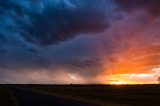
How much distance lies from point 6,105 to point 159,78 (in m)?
133

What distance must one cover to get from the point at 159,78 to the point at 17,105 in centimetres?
13358

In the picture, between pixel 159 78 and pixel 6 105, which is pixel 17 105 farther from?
pixel 159 78

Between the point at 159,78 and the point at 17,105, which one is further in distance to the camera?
the point at 159,78

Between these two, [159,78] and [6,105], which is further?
[159,78]

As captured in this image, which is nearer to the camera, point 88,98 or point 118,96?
point 88,98

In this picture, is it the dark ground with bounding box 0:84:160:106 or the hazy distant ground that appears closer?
the dark ground with bounding box 0:84:160:106

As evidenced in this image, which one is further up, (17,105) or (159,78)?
(159,78)

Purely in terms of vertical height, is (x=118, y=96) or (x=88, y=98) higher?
(x=118, y=96)

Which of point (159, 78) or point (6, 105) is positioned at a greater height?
point (159, 78)

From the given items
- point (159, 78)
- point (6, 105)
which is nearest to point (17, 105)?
point (6, 105)

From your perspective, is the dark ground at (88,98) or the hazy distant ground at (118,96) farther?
the hazy distant ground at (118,96)

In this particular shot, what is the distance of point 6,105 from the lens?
39.5 m

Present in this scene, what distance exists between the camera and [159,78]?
161 metres

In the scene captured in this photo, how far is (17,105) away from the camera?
37719 millimetres
